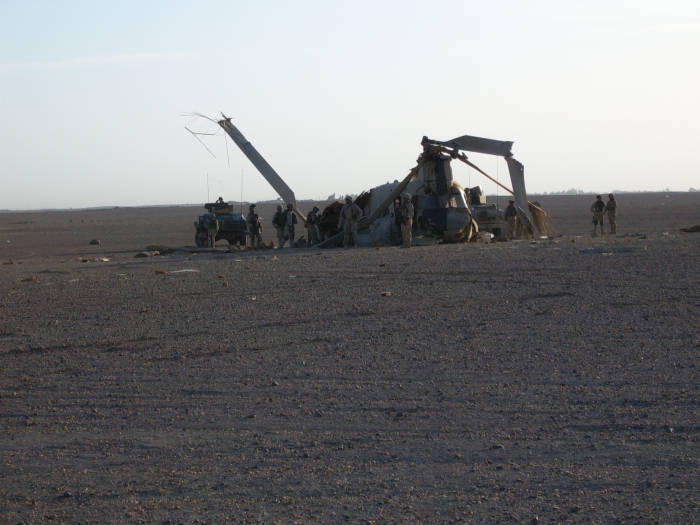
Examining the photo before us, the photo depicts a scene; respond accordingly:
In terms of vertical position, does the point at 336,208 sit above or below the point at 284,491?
above

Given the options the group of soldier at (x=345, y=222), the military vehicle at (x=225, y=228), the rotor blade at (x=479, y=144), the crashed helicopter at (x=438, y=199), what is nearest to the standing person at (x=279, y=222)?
the group of soldier at (x=345, y=222)

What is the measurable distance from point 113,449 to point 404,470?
2.38m

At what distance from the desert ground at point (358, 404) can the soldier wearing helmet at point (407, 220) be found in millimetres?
8920

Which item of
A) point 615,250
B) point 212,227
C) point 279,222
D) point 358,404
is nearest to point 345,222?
point 279,222

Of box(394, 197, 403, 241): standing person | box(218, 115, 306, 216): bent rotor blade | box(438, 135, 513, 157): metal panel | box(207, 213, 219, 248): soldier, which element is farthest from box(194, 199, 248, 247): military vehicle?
box(438, 135, 513, 157): metal panel

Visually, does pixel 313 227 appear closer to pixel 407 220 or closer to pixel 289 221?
pixel 289 221

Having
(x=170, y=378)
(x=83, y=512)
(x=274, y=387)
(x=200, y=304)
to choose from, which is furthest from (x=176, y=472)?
(x=200, y=304)

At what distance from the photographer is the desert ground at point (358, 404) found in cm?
549

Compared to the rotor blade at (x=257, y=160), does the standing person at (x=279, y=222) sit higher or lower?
lower

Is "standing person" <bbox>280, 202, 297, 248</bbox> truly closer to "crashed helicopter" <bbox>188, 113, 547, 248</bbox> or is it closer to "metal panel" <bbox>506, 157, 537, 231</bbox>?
"crashed helicopter" <bbox>188, 113, 547, 248</bbox>

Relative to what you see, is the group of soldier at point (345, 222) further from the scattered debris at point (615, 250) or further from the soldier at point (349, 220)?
the scattered debris at point (615, 250)

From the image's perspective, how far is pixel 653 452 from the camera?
623 cm

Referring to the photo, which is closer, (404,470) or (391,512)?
(391,512)

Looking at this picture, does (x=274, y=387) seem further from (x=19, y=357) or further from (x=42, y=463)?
(x=19, y=357)
